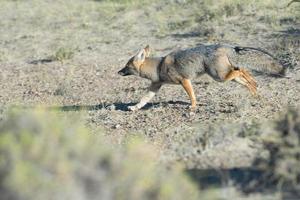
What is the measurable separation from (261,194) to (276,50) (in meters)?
8.25

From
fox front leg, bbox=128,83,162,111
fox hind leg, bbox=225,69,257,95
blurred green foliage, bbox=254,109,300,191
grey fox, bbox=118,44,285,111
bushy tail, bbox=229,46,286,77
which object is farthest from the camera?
bushy tail, bbox=229,46,286,77

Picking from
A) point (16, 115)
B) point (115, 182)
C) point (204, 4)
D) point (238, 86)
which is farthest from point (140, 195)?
point (204, 4)

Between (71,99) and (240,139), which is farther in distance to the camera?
(71,99)

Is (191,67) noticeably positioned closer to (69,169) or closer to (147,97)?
(147,97)

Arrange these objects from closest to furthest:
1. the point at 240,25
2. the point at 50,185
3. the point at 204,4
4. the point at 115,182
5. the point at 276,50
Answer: the point at 50,185 < the point at 115,182 < the point at 276,50 < the point at 240,25 < the point at 204,4

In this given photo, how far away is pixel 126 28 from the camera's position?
1811 cm

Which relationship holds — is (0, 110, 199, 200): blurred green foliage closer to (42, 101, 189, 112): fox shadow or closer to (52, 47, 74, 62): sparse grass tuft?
(42, 101, 189, 112): fox shadow

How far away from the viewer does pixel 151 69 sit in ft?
38.8

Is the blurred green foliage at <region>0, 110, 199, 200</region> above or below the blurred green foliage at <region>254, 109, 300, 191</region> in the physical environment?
above

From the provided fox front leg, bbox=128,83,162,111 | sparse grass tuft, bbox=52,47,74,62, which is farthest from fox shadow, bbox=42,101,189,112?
sparse grass tuft, bbox=52,47,74,62

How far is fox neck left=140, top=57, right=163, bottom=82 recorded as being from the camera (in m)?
11.8

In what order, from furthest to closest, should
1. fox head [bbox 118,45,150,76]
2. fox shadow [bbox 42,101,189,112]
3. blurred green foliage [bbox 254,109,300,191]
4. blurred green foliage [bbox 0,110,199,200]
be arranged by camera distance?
1. fox head [bbox 118,45,150,76]
2. fox shadow [bbox 42,101,189,112]
3. blurred green foliage [bbox 254,109,300,191]
4. blurred green foliage [bbox 0,110,199,200]

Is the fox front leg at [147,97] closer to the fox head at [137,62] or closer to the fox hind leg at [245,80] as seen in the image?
the fox head at [137,62]

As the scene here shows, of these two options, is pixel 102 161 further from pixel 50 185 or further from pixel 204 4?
pixel 204 4
